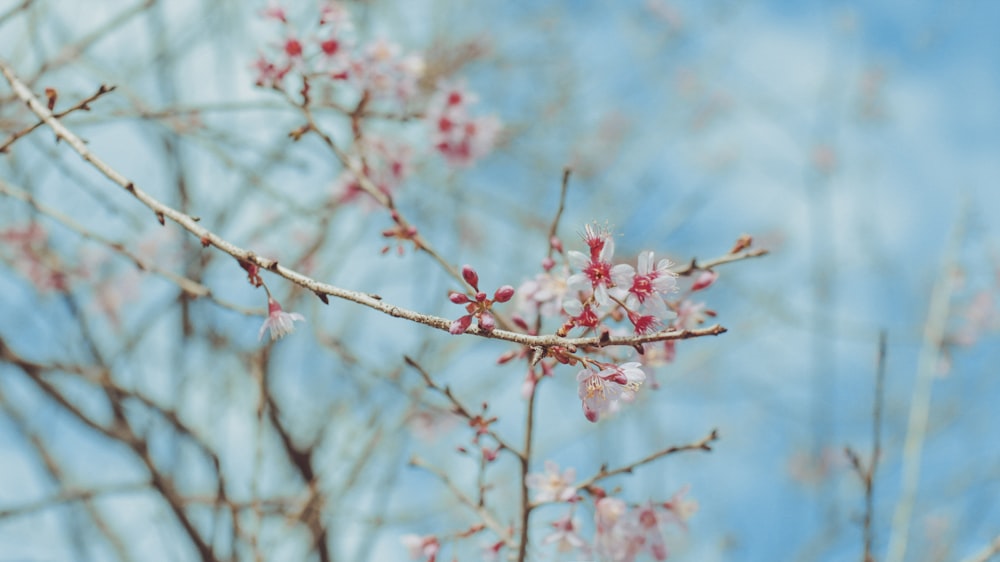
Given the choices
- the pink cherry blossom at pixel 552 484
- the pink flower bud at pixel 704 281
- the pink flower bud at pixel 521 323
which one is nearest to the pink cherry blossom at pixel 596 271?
the pink flower bud at pixel 521 323

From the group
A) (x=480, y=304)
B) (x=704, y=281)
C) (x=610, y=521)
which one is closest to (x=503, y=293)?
(x=480, y=304)

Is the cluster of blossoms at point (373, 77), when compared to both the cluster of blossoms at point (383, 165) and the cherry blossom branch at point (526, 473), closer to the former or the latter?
the cluster of blossoms at point (383, 165)

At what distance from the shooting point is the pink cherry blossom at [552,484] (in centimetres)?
168

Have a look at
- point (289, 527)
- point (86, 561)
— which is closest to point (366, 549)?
point (289, 527)

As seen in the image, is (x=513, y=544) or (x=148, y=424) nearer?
(x=513, y=544)

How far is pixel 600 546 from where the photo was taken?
1.70 metres

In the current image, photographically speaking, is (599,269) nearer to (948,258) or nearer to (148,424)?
(948,258)

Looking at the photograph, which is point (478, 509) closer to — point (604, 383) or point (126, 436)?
point (604, 383)

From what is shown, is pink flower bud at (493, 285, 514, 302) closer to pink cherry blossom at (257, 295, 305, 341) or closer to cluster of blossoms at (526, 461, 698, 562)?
pink cherry blossom at (257, 295, 305, 341)

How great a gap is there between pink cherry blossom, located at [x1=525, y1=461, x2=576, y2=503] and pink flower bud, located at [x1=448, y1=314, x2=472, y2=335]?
76 cm

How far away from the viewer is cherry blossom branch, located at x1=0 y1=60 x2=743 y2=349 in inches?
36.1

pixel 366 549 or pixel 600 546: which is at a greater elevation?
pixel 366 549

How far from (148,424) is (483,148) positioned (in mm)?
1766

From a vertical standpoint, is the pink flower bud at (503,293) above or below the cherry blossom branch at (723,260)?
below
